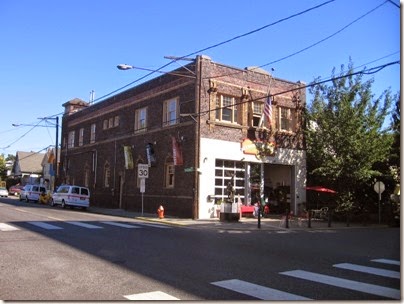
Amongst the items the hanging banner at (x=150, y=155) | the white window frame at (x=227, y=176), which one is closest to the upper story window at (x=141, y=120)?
the hanging banner at (x=150, y=155)

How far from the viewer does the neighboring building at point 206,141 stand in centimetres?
2645

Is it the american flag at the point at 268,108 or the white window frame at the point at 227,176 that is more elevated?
the american flag at the point at 268,108

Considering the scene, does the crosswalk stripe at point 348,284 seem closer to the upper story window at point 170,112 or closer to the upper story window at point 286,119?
the upper story window at point 170,112

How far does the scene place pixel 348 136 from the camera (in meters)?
26.9

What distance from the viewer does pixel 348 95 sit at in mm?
27312

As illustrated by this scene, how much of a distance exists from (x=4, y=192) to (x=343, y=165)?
47629mm

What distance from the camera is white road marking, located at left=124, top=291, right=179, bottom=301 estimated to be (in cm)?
673

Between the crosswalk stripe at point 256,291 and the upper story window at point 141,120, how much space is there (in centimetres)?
2503

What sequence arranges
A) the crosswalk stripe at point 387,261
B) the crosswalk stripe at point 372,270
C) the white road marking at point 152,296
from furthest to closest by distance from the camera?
the crosswalk stripe at point 387,261 < the crosswalk stripe at point 372,270 < the white road marking at point 152,296

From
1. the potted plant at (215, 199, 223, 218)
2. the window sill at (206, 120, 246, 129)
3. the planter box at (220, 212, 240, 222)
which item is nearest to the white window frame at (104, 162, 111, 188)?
the potted plant at (215, 199, 223, 218)

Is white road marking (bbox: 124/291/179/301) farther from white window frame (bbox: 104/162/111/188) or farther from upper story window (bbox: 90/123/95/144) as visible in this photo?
upper story window (bbox: 90/123/95/144)

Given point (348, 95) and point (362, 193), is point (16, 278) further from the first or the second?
point (362, 193)

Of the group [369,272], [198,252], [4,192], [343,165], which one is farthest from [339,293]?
[4,192]

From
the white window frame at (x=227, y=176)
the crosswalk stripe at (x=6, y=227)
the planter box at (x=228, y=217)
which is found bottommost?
the crosswalk stripe at (x=6, y=227)
